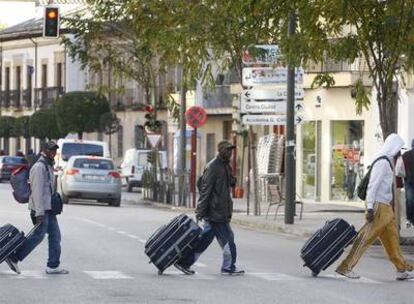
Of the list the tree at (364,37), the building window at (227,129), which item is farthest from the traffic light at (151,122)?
the tree at (364,37)

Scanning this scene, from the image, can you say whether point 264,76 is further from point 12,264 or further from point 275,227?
point 12,264

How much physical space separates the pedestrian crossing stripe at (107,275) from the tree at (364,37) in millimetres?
8081

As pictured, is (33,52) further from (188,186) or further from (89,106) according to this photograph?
(188,186)

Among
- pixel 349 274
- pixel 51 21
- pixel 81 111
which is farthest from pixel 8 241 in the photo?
pixel 81 111

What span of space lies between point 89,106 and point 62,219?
41.3 metres

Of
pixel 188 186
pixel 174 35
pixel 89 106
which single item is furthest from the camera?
pixel 89 106

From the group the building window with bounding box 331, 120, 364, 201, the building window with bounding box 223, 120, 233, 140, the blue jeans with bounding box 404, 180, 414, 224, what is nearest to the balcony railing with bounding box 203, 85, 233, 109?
the building window with bounding box 223, 120, 233, 140

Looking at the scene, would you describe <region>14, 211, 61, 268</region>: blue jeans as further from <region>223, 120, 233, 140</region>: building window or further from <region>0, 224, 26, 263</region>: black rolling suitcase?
<region>223, 120, 233, 140</region>: building window

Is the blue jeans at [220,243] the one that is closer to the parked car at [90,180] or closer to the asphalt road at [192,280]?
the asphalt road at [192,280]

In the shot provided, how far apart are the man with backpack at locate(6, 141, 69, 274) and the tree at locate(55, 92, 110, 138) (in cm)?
5528

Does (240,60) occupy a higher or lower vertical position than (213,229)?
higher

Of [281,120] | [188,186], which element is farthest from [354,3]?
[188,186]

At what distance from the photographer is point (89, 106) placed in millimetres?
75062

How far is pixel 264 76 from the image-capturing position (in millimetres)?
35469
